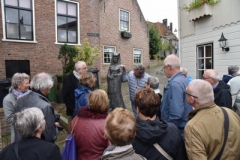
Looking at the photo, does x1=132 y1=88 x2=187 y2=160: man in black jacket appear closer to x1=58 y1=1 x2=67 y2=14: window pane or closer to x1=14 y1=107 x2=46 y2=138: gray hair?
x1=14 y1=107 x2=46 y2=138: gray hair

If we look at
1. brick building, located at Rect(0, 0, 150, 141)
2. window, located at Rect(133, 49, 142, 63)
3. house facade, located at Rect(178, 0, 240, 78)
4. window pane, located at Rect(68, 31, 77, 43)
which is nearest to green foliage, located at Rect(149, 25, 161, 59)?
window, located at Rect(133, 49, 142, 63)

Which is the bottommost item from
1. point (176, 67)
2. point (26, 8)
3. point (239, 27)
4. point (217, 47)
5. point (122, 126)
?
point (122, 126)

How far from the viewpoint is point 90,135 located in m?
2.11

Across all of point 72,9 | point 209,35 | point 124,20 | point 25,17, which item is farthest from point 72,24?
point 209,35

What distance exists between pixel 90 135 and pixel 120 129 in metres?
0.74

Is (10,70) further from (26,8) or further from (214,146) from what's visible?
(214,146)

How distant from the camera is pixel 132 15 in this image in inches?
696

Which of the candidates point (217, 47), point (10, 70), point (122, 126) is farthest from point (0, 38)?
point (122, 126)

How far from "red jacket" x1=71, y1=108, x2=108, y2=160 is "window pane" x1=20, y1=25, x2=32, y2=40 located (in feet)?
32.0

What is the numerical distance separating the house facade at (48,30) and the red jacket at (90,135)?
9.08 m

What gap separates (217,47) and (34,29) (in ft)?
28.4

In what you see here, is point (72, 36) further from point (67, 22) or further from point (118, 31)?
point (118, 31)

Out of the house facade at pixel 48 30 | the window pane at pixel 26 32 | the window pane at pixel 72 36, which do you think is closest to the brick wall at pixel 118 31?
the house facade at pixel 48 30

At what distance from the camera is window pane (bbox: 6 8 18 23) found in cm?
1000
